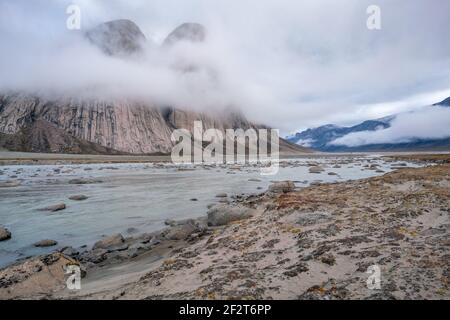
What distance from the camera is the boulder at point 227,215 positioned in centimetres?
1756

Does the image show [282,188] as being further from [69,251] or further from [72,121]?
[72,121]

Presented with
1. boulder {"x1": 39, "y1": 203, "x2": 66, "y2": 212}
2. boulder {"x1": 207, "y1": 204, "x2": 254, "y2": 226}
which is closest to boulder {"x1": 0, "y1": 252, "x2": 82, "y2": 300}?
boulder {"x1": 207, "y1": 204, "x2": 254, "y2": 226}

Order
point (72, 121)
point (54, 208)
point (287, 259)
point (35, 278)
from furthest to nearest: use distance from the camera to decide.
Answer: point (72, 121) → point (54, 208) → point (35, 278) → point (287, 259)

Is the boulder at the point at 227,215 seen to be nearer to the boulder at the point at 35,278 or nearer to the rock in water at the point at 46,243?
the boulder at the point at 35,278

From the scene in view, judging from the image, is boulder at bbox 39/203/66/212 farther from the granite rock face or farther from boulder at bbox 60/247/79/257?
the granite rock face

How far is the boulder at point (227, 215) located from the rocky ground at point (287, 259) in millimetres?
1956

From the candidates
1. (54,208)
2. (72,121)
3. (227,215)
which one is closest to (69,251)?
(227,215)

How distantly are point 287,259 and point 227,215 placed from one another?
29.5 feet

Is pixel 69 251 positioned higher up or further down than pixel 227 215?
further down

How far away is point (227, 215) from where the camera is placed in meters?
17.8

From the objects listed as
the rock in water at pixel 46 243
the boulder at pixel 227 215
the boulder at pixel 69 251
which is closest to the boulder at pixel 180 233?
the boulder at pixel 227 215

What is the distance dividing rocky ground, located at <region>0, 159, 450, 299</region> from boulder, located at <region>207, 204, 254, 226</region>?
1.96m

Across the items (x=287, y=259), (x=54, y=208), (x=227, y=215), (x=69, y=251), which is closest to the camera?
(x=287, y=259)

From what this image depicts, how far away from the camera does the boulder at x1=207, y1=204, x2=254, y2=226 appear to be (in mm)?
17562
